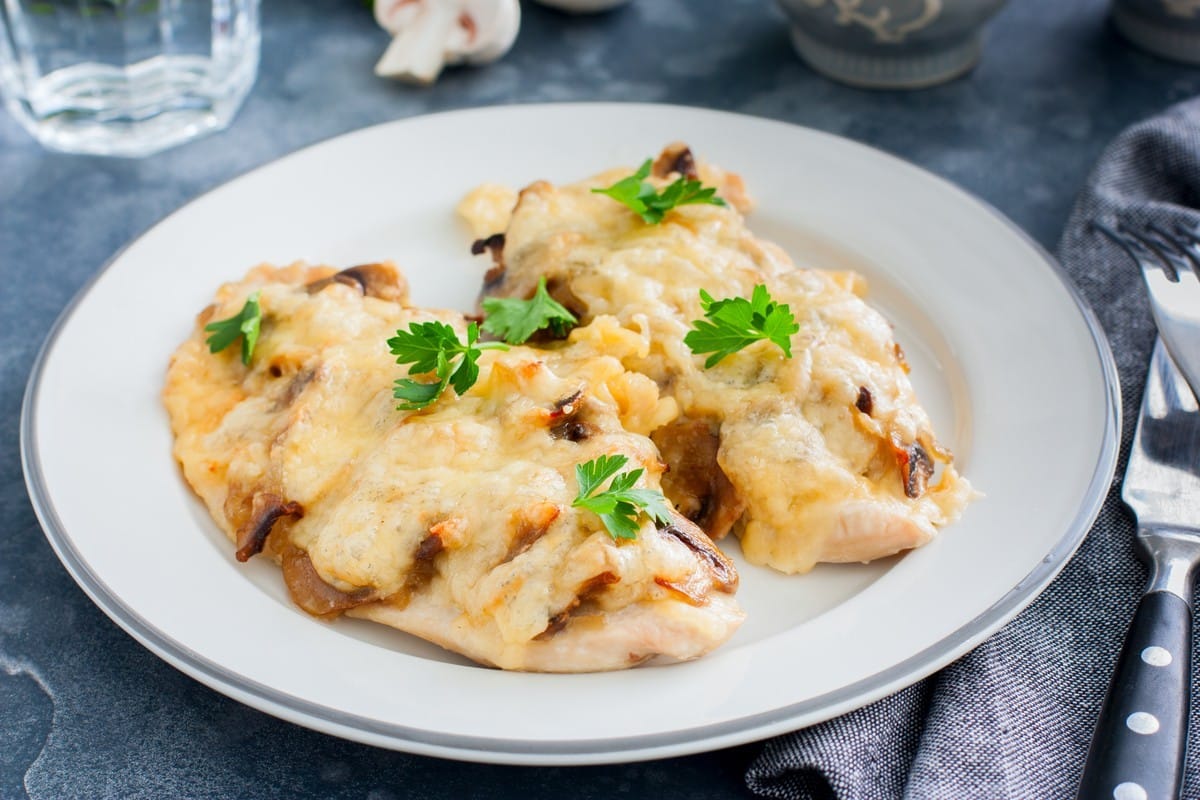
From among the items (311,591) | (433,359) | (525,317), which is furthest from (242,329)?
(311,591)

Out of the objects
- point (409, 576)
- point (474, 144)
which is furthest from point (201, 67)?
point (409, 576)

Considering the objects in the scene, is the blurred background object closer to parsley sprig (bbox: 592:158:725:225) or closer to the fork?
parsley sprig (bbox: 592:158:725:225)

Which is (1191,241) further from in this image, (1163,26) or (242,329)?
(242,329)

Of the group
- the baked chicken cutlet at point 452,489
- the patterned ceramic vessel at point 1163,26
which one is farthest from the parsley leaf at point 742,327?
the patterned ceramic vessel at point 1163,26

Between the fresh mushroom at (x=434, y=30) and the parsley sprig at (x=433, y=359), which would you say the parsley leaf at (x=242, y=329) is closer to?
the parsley sprig at (x=433, y=359)

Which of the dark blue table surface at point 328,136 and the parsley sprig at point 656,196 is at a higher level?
the parsley sprig at point 656,196

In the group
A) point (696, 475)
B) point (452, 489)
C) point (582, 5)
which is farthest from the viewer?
point (582, 5)
